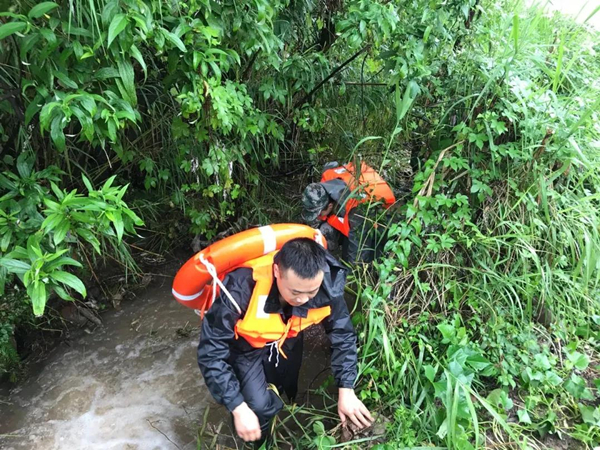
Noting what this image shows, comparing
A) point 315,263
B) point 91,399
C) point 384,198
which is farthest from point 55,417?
point 384,198

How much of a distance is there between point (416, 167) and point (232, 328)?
1822 millimetres

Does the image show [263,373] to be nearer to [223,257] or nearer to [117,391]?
[223,257]

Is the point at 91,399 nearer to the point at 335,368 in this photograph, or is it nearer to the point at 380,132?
the point at 335,368

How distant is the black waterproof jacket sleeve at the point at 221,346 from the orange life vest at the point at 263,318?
0.16ft

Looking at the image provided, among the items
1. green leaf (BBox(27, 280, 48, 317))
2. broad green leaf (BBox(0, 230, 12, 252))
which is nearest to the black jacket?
green leaf (BBox(27, 280, 48, 317))

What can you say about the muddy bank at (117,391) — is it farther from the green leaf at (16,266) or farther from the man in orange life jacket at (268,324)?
the green leaf at (16,266)

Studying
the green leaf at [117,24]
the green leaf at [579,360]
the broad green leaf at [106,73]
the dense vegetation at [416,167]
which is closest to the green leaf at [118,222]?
the dense vegetation at [416,167]

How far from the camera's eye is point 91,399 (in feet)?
9.62

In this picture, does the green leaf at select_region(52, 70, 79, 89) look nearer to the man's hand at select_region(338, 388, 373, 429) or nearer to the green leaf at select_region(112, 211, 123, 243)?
the green leaf at select_region(112, 211, 123, 243)

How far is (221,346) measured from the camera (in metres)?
2.01

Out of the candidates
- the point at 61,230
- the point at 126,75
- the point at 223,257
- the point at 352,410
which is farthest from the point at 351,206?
the point at 61,230

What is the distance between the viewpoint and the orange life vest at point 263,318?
2.02m

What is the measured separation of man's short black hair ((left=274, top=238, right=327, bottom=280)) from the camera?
72.1 inches

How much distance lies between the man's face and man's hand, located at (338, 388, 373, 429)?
56cm
